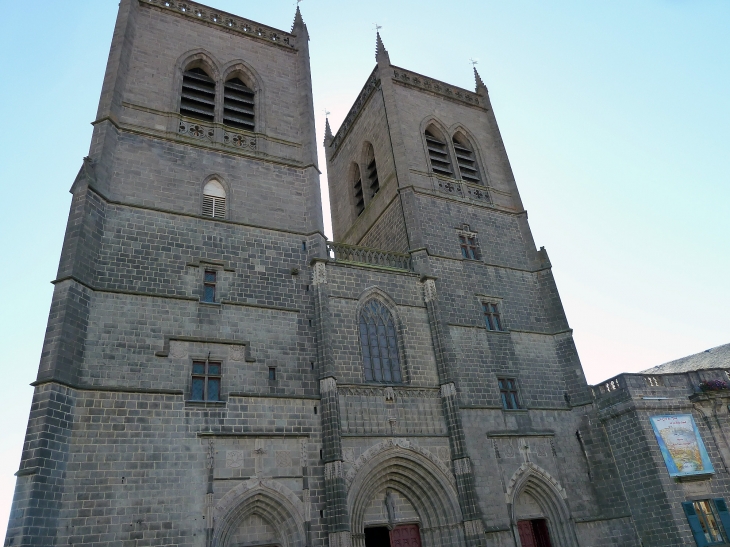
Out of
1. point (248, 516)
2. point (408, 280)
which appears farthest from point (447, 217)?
point (248, 516)

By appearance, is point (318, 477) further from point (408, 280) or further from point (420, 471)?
point (408, 280)

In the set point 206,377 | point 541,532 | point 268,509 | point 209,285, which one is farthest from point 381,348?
point 541,532

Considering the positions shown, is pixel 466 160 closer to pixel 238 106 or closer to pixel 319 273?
pixel 238 106

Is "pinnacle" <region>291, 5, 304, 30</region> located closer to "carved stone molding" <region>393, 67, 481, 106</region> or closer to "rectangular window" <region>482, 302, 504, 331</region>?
"carved stone molding" <region>393, 67, 481, 106</region>

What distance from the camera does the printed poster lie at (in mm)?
18280

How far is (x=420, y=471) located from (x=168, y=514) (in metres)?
7.40

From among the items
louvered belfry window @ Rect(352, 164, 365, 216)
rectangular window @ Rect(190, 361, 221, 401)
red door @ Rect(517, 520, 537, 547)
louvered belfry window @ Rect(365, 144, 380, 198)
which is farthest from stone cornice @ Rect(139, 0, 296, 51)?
red door @ Rect(517, 520, 537, 547)

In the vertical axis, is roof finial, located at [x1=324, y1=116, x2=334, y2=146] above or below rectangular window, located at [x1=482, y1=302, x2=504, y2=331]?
above

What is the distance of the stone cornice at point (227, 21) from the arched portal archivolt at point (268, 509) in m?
18.8

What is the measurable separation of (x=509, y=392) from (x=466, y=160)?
1188cm

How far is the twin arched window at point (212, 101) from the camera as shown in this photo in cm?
2106

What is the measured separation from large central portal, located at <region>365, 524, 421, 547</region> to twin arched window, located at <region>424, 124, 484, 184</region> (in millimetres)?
15094

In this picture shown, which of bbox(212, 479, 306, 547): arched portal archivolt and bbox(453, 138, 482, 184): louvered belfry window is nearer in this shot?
bbox(212, 479, 306, 547): arched portal archivolt

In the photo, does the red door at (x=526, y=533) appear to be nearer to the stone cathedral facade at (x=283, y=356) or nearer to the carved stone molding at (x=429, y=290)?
the stone cathedral facade at (x=283, y=356)
